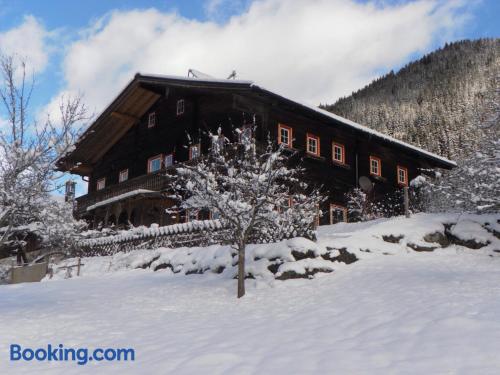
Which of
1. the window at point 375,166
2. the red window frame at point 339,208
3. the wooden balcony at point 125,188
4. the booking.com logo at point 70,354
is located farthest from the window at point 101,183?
the booking.com logo at point 70,354

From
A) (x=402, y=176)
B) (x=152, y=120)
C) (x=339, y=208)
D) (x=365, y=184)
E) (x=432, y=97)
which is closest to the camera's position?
(x=339, y=208)

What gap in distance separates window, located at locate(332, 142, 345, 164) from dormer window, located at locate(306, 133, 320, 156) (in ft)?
3.93

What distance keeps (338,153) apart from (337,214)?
305 cm

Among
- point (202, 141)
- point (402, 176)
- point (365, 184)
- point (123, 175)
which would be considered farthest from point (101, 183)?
point (402, 176)

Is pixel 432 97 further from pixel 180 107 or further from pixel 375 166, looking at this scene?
pixel 180 107

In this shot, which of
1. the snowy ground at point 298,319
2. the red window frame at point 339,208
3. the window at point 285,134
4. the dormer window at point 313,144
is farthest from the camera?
the red window frame at point 339,208

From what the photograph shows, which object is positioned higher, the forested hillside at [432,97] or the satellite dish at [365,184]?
the forested hillside at [432,97]

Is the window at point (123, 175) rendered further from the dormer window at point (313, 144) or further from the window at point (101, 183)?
the dormer window at point (313, 144)

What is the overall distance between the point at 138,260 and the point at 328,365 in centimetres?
1226

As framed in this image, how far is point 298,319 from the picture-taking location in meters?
8.37

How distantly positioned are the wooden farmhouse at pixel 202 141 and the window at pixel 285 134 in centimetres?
4

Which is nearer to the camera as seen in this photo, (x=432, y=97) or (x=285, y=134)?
(x=285, y=134)

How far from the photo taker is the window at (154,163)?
1025 inches

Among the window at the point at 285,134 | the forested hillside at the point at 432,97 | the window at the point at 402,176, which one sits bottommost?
the window at the point at 402,176
